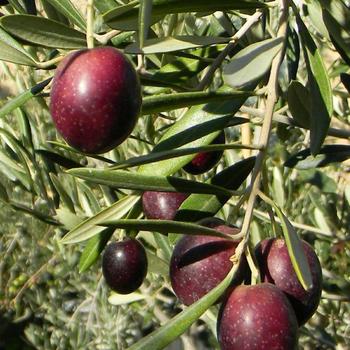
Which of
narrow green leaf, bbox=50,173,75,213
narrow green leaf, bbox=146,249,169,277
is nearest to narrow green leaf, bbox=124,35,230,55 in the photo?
narrow green leaf, bbox=50,173,75,213

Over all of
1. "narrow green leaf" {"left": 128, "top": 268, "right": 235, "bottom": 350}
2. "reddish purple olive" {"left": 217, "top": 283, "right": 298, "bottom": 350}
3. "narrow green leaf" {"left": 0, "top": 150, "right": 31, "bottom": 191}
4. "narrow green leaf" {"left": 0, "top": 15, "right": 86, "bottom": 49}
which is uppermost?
"narrow green leaf" {"left": 0, "top": 15, "right": 86, "bottom": 49}

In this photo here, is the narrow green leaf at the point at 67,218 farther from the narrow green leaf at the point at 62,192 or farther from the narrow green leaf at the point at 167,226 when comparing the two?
the narrow green leaf at the point at 167,226

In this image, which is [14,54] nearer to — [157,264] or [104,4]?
[104,4]

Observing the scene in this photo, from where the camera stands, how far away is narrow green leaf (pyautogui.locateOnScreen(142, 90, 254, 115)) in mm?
830

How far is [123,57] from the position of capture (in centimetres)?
73

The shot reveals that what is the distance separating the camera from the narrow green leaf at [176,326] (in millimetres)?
707

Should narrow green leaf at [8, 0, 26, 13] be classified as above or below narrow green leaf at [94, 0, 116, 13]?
above

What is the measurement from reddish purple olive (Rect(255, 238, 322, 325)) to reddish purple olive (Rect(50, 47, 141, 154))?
0.60ft

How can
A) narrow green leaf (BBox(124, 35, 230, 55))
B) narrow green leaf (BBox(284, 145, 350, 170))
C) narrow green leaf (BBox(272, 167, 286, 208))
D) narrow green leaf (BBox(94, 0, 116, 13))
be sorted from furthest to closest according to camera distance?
narrow green leaf (BBox(272, 167, 286, 208)) < narrow green leaf (BBox(284, 145, 350, 170)) < narrow green leaf (BBox(94, 0, 116, 13)) < narrow green leaf (BBox(124, 35, 230, 55))

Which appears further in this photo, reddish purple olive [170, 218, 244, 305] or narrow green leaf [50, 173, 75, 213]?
narrow green leaf [50, 173, 75, 213]

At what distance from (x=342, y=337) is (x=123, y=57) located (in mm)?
1803

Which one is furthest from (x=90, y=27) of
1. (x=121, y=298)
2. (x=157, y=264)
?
(x=121, y=298)

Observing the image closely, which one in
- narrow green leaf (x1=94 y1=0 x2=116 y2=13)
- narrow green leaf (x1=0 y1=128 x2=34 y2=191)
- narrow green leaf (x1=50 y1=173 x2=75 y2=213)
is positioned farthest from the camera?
narrow green leaf (x1=50 y1=173 x2=75 y2=213)

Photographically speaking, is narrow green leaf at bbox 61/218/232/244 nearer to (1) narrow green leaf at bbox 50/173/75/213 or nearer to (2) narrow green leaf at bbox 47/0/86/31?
(2) narrow green leaf at bbox 47/0/86/31
